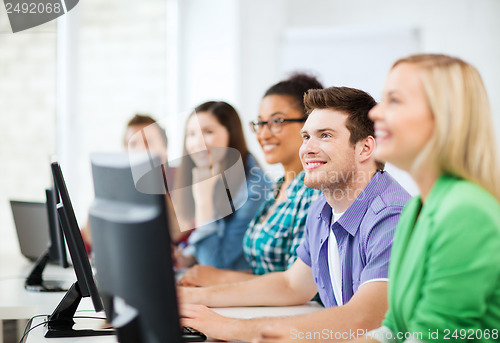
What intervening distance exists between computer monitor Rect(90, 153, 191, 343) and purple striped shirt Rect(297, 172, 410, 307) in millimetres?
655

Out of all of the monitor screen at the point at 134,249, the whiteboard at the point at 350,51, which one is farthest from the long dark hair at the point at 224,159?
the whiteboard at the point at 350,51

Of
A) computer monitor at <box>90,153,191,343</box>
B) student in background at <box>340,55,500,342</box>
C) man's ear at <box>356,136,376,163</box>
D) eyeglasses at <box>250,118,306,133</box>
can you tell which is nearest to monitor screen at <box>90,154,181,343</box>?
computer monitor at <box>90,153,191,343</box>

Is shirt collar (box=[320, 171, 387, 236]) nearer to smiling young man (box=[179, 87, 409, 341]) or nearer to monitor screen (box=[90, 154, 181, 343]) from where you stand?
smiling young man (box=[179, 87, 409, 341])

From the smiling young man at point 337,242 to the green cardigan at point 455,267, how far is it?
1.14ft

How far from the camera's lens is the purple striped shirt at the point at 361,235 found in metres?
1.37

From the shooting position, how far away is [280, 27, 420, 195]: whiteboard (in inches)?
175

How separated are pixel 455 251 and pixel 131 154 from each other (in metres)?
0.58

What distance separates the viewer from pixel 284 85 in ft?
7.30

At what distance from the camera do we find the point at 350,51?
4520mm

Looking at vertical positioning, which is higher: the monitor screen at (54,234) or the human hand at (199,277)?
the monitor screen at (54,234)

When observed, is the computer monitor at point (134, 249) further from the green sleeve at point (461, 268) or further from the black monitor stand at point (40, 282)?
the black monitor stand at point (40, 282)

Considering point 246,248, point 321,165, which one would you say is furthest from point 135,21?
point 321,165

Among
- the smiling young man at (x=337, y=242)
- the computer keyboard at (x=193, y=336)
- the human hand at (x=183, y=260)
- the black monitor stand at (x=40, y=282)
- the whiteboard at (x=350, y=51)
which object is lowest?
the human hand at (x=183, y=260)

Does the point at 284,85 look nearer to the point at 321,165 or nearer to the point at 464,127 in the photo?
the point at 321,165
